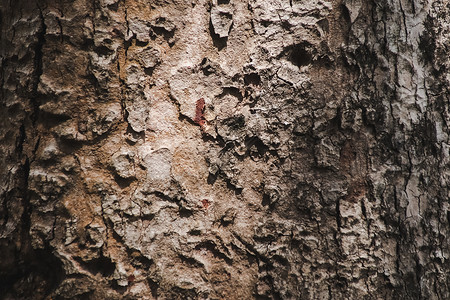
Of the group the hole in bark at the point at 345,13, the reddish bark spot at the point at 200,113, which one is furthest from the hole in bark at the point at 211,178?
the hole in bark at the point at 345,13

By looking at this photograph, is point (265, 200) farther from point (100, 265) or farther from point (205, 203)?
point (100, 265)

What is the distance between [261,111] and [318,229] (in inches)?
14.4

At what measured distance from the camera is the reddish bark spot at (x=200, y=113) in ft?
3.21

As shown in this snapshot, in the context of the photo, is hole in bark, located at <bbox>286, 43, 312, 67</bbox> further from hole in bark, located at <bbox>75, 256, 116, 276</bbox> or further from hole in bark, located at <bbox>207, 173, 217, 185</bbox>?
hole in bark, located at <bbox>75, 256, 116, 276</bbox>

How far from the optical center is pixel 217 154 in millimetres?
972

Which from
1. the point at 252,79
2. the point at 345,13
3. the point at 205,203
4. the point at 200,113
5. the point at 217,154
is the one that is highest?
the point at 345,13

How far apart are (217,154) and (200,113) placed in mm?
126

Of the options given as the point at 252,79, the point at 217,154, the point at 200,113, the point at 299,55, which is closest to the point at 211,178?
the point at 217,154

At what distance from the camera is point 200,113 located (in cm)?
98

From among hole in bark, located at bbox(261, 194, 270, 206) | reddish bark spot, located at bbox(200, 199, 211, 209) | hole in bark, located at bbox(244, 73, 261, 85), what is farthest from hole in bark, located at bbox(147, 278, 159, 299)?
hole in bark, located at bbox(244, 73, 261, 85)

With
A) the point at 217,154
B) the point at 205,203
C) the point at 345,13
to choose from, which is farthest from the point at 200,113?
the point at 345,13

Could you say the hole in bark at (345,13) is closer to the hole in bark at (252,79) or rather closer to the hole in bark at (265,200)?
Answer: the hole in bark at (252,79)

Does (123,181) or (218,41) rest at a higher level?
(218,41)

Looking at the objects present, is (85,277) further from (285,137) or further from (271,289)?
(285,137)
